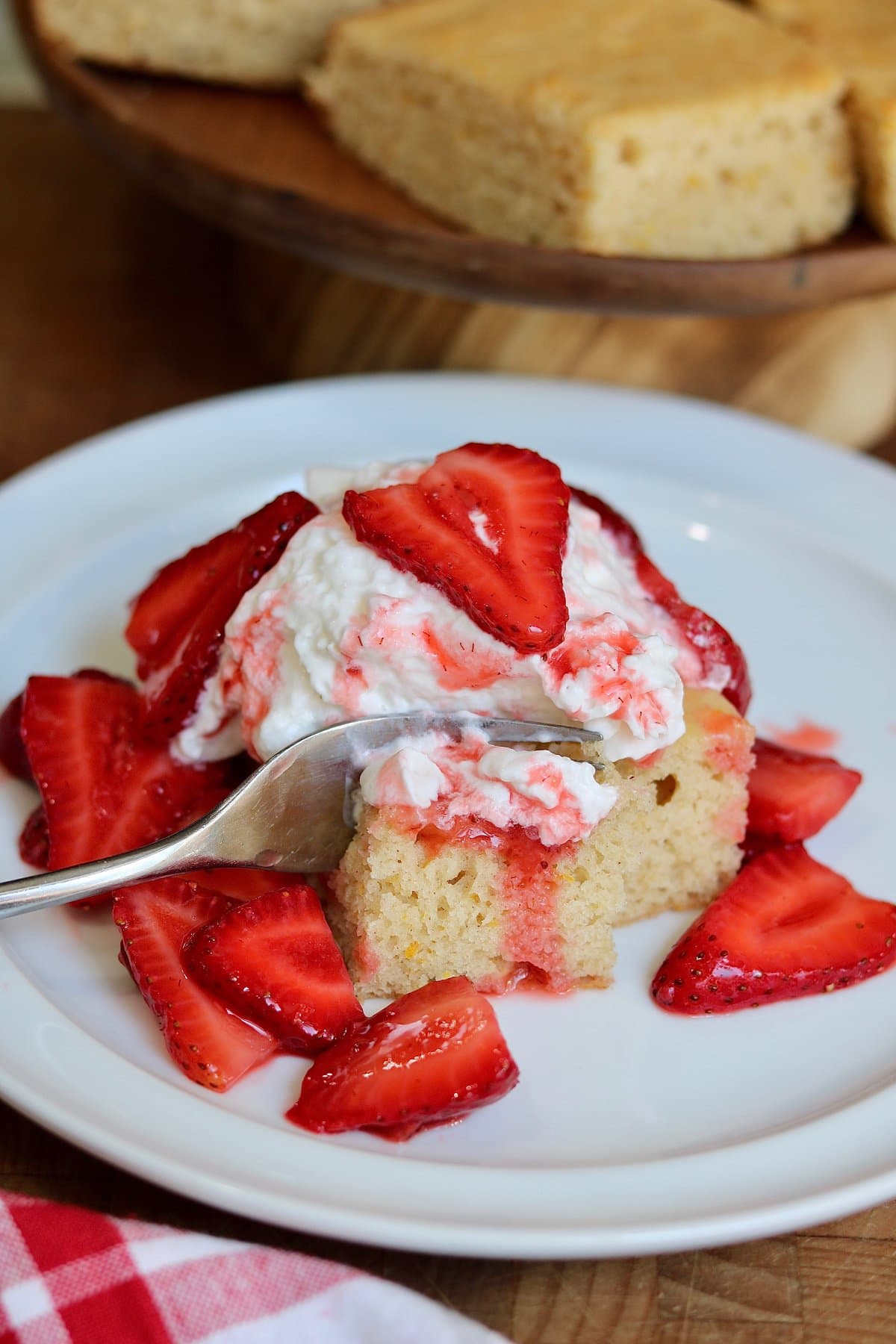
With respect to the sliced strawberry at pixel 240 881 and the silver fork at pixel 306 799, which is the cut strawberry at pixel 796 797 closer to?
the silver fork at pixel 306 799

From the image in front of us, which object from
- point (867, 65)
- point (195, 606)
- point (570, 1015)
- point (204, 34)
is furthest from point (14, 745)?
point (867, 65)

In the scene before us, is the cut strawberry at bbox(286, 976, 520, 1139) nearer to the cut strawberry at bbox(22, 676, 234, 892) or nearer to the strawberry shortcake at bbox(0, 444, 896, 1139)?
the strawberry shortcake at bbox(0, 444, 896, 1139)

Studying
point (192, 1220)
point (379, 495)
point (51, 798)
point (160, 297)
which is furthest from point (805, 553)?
point (160, 297)

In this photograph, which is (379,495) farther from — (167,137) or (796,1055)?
(167,137)

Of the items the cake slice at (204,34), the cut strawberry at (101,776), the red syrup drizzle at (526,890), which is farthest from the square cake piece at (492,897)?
the cake slice at (204,34)

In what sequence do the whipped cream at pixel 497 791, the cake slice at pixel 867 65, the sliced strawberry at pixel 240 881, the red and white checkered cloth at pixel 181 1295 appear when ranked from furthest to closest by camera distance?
1. the cake slice at pixel 867 65
2. the sliced strawberry at pixel 240 881
3. the whipped cream at pixel 497 791
4. the red and white checkered cloth at pixel 181 1295

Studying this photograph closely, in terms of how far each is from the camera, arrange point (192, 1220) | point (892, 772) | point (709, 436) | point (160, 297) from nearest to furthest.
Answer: point (192, 1220) → point (892, 772) → point (709, 436) → point (160, 297)

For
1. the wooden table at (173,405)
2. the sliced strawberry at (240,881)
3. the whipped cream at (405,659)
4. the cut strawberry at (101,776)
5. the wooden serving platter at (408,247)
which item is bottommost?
the wooden table at (173,405)
